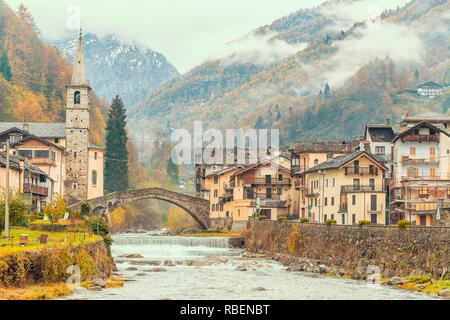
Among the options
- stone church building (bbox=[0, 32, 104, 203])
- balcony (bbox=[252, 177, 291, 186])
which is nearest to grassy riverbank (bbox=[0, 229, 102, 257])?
balcony (bbox=[252, 177, 291, 186])

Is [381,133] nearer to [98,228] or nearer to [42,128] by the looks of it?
[98,228]

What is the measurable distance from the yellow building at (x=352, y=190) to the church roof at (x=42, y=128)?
4792 cm

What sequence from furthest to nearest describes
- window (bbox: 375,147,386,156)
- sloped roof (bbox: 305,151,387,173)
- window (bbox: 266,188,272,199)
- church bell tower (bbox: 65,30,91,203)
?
church bell tower (bbox: 65,30,91,203), window (bbox: 266,188,272,199), window (bbox: 375,147,386,156), sloped roof (bbox: 305,151,387,173)

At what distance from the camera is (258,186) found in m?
122

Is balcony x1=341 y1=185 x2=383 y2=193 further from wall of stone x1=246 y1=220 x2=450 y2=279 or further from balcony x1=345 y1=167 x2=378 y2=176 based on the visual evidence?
wall of stone x1=246 y1=220 x2=450 y2=279

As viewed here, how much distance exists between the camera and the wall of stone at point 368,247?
187ft

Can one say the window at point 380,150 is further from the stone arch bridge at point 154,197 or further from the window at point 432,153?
the stone arch bridge at point 154,197

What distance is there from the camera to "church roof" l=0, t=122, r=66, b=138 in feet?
433

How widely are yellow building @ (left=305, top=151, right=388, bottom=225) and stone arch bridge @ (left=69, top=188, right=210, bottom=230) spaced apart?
37.1 metres

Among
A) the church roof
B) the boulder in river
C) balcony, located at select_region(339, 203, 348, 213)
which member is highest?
the church roof

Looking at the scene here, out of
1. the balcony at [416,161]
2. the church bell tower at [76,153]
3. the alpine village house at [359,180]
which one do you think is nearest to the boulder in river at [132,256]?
the alpine village house at [359,180]

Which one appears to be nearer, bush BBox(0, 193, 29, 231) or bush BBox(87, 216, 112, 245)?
bush BBox(0, 193, 29, 231)

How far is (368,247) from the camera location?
67250 mm
